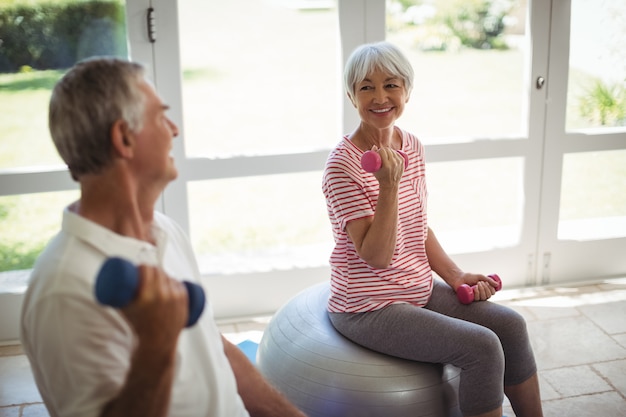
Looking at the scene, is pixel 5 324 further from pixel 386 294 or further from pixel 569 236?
pixel 569 236

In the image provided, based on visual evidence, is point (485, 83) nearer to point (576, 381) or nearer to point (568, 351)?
point (568, 351)

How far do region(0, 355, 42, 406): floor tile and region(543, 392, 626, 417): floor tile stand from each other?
1.80 metres

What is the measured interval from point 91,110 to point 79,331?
0.37 metres

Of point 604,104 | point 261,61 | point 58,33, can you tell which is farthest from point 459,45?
point 58,33

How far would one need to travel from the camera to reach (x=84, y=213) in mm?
1279

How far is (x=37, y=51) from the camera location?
2824 millimetres

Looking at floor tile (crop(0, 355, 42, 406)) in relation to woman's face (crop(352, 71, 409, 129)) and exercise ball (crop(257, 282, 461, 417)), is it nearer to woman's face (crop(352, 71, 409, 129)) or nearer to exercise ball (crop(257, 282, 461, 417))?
exercise ball (crop(257, 282, 461, 417))

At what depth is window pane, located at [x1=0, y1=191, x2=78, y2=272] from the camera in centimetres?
294

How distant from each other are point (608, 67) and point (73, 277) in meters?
3.06

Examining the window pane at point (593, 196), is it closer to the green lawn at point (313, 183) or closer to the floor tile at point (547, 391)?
the green lawn at point (313, 183)

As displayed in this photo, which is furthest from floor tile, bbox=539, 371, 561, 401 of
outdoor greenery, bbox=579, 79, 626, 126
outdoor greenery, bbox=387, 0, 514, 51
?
outdoor greenery, bbox=387, 0, 514, 51

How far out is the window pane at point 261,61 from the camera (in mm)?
3016

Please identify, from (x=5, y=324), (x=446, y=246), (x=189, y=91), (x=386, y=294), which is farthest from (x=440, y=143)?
(x=5, y=324)

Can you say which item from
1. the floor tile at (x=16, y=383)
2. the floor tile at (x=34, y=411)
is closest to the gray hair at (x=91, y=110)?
the floor tile at (x=34, y=411)
